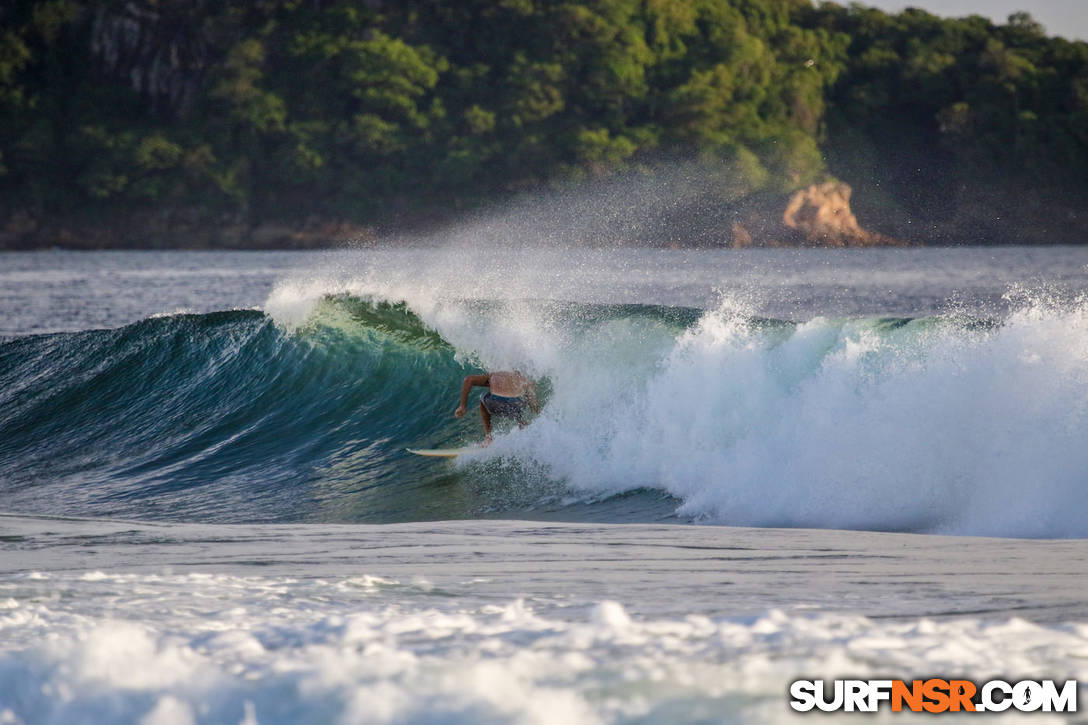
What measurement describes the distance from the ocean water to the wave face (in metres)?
0.03

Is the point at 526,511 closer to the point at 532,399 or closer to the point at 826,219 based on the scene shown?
the point at 532,399

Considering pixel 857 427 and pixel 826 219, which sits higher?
pixel 826 219

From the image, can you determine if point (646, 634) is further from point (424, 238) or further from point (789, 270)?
point (424, 238)

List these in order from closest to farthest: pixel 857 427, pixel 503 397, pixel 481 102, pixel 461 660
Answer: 1. pixel 461 660
2. pixel 857 427
3. pixel 503 397
4. pixel 481 102

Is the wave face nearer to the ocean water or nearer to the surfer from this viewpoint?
the ocean water

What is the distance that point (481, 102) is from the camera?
8681 centimetres

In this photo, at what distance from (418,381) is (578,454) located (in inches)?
140

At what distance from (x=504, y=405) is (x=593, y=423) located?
786mm

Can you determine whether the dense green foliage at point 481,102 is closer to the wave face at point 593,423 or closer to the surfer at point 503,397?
the wave face at point 593,423

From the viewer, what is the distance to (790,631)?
4668mm

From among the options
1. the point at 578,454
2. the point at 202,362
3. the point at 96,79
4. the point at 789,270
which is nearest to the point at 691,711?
the point at 578,454

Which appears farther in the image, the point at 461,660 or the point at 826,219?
the point at 826,219

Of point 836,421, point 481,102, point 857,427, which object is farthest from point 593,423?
point 481,102

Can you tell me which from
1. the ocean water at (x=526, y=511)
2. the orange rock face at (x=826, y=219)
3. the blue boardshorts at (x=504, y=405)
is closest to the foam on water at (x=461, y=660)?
the ocean water at (x=526, y=511)
